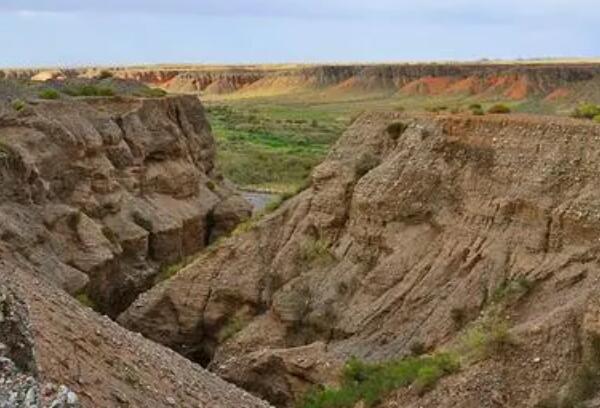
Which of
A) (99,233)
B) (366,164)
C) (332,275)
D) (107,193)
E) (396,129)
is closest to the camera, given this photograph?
(332,275)

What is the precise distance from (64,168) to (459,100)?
289 feet

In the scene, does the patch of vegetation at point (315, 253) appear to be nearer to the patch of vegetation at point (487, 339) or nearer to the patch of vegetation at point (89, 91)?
the patch of vegetation at point (487, 339)

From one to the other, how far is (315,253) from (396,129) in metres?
4.06

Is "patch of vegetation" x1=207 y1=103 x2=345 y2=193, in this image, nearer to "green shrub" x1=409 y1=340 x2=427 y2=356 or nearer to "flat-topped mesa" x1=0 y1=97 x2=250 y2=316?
"flat-topped mesa" x1=0 y1=97 x2=250 y2=316

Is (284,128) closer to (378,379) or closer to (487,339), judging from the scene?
(378,379)

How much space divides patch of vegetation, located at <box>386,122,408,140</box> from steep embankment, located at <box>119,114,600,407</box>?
4 centimetres

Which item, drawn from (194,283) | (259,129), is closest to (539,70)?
(259,129)

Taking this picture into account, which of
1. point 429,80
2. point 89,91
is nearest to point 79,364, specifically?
point 89,91

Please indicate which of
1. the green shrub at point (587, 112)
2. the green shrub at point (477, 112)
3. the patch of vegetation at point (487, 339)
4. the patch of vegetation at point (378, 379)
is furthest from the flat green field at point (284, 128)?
the patch of vegetation at point (378, 379)

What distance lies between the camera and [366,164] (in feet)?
107

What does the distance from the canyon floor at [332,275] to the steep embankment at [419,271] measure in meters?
0.05

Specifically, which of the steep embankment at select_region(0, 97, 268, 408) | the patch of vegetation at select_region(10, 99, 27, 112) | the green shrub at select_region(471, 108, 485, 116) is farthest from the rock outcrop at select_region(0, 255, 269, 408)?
the patch of vegetation at select_region(10, 99, 27, 112)

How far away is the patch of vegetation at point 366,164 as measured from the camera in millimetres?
32438

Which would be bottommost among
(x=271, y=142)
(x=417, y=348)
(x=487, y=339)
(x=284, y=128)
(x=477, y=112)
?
(x=284, y=128)
